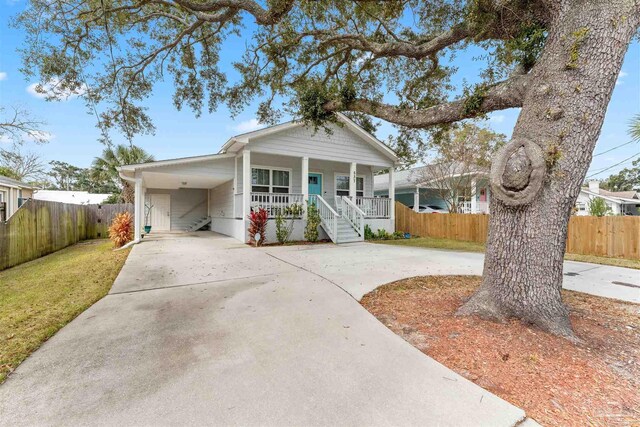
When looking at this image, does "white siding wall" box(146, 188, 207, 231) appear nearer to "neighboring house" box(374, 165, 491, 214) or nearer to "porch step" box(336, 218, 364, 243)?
"porch step" box(336, 218, 364, 243)

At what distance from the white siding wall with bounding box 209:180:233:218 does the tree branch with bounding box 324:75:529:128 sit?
32.0 ft

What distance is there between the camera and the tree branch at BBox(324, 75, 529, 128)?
10.9ft

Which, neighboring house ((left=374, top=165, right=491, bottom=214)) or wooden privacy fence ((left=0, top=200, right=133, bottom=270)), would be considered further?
neighboring house ((left=374, top=165, right=491, bottom=214))

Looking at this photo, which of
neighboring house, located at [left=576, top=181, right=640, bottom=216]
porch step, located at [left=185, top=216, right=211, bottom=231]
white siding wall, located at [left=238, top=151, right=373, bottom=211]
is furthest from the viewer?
neighboring house, located at [left=576, top=181, right=640, bottom=216]

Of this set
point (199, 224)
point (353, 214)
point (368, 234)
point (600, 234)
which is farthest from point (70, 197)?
point (600, 234)

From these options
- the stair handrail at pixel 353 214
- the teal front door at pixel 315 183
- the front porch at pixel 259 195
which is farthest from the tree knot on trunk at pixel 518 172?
the teal front door at pixel 315 183

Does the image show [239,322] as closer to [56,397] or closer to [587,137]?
→ [56,397]

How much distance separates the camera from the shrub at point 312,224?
1109 centimetres

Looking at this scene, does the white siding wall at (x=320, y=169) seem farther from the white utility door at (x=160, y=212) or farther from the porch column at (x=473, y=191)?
the white utility door at (x=160, y=212)

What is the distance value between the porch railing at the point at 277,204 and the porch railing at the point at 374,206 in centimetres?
310

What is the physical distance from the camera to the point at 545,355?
2.51 m

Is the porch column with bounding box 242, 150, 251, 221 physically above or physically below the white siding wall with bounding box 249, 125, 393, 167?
below

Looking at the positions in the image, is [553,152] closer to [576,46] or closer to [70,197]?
[576,46]

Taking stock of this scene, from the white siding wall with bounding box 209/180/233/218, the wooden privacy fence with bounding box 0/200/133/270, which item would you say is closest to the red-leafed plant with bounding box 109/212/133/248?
the wooden privacy fence with bounding box 0/200/133/270
